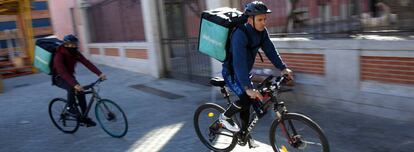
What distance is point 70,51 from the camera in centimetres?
588

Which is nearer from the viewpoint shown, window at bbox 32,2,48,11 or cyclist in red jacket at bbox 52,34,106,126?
cyclist in red jacket at bbox 52,34,106,126

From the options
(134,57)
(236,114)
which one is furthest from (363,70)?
(134,57)

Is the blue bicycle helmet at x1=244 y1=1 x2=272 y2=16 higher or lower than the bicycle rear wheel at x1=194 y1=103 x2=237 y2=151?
higher

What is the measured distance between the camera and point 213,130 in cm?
489

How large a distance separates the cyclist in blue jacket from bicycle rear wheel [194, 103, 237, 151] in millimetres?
441

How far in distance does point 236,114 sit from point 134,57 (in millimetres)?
8745

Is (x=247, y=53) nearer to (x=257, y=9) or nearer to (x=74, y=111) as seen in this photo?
(x=257, y=9)

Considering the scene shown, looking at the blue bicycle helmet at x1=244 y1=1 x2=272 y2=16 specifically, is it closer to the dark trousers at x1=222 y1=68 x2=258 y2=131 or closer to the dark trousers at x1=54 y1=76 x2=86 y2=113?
the dark trousers at x1=222 y1=68 x2=258 y2=131

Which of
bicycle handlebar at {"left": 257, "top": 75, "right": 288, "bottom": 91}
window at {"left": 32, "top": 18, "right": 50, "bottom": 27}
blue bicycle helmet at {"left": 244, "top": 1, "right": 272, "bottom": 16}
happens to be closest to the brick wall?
bicycle handlebar at {"left": 257, "top": 75, "right": 288, "bottom": 91}

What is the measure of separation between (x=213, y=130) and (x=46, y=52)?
2.89 meters

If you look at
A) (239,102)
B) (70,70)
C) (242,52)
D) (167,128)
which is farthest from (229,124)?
(70,70)

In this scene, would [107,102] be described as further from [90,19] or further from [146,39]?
[90,19]

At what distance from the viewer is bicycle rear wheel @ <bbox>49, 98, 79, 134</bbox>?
6367 millimetres

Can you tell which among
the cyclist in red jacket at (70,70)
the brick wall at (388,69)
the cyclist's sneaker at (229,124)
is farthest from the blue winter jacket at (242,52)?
the cyclist in red jacket at (70,70)
